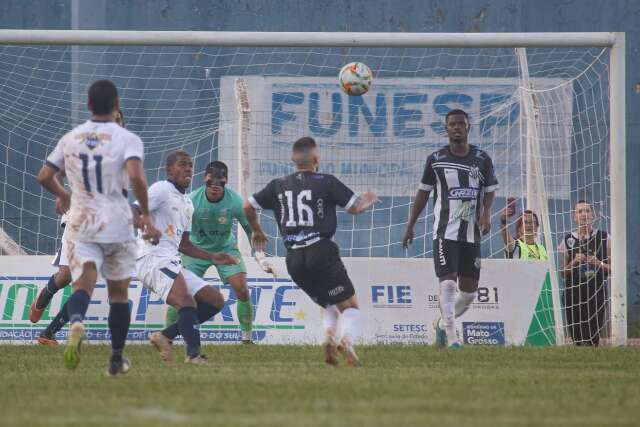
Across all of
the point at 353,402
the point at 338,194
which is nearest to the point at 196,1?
the point at 338,194

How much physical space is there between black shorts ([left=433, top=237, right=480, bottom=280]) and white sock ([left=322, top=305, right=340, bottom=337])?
226 centimetres

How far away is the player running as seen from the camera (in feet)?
34.2

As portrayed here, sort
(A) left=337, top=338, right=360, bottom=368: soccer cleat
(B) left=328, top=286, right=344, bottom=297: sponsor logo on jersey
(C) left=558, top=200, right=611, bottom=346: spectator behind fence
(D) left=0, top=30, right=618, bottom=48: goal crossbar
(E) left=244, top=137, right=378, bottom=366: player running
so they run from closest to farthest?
1. (A) left=337, top=338, right=360, bottom=368: soccer cleat
2. (E) left=244, top=137, right=378, bottom=366: player running
3. (B) left=328, top=286, right=344, bottom=297: sponsor logo on jersey
4. (D) left=0, top=30, right=618, bottom=48: goal crossbar
5. (C) left=558, top=200, right=611, bottom=346: spectator behind fence

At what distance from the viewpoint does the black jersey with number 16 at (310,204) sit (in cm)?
1046

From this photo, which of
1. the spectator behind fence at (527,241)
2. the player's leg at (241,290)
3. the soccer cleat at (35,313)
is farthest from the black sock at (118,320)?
the spectator behind fence at (527,241)

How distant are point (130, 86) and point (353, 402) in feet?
37.3

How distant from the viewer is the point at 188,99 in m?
18.1

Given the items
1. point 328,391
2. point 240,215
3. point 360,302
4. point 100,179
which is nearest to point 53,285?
point 240,215

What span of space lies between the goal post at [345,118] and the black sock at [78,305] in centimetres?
641

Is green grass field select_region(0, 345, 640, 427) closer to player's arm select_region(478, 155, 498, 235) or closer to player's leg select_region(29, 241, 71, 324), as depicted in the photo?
player's arm select_region(478, 155, 498, 235)

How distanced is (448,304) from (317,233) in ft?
9.17

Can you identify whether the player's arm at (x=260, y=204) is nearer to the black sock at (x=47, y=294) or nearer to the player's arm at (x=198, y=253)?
the player's arm at (x=198, y=253)

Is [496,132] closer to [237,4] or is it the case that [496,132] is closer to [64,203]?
[237,4]

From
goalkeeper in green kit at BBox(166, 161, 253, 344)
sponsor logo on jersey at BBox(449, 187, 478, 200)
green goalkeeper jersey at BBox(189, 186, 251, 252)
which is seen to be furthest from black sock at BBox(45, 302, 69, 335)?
sponsor logo on jersey at BBox(449, 187, 478, 200)
